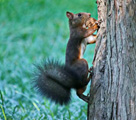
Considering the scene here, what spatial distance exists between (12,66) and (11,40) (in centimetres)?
199

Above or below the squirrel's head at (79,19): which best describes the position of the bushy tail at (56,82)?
below

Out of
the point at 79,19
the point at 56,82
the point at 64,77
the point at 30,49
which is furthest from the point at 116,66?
the point at 30,49

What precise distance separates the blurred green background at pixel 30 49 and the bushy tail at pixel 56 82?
578 mm

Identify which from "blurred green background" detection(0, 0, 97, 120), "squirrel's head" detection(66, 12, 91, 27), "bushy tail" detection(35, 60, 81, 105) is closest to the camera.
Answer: "bushy tail" detection(35, 60, 81, 105)

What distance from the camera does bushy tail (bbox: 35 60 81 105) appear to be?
3682 mm

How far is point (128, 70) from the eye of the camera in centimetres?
303

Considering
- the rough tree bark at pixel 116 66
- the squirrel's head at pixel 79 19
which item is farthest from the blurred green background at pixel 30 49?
the rough tree bark at pixel 116 66

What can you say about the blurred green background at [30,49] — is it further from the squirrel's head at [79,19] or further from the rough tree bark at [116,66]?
the rough tree bark at [116,66]

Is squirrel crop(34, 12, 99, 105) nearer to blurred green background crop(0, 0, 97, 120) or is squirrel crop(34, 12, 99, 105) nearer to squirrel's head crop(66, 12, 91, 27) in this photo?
squirrel's head crop(66, 12, 91, 27)

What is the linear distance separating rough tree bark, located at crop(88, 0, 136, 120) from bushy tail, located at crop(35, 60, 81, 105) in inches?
17.8

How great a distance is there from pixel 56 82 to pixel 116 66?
933 millimetres

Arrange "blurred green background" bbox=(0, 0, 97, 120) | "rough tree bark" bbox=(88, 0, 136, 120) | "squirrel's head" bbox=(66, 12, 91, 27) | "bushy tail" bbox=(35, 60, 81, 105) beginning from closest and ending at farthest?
"rough tree bark" bbox=(88, 0, 136, 120), "bushy tail" bbox=(35, 60, 81, 105), "squirrel's head" bbox=(66, 12, 91, 27), "blurred green background" bbox=(0, 0, 97, 120)

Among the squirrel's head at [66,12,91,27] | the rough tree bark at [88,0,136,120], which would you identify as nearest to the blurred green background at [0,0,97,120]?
the squirrel's head at [66,12,91,27]

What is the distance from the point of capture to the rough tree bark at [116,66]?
9.92 feet
